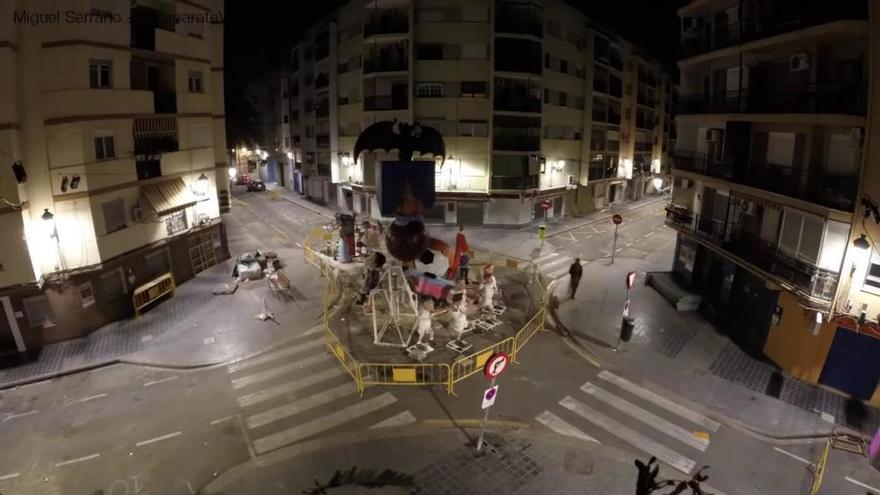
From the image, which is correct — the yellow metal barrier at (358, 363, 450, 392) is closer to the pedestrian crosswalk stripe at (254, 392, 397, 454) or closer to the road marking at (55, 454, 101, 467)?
the pedestrian crosswalk stripe at (254, 392, 397, 454)

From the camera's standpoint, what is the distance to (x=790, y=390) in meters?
14.9

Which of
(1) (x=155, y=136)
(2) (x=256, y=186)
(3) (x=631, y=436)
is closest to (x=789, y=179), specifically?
(3) (x=631, y=436)

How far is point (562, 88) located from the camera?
39.0m

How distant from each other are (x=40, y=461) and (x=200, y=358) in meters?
Result: 5.21

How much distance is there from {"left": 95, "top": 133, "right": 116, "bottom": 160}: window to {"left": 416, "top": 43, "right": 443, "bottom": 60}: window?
2166 centimetres

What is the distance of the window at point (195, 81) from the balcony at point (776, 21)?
23227 millimetres

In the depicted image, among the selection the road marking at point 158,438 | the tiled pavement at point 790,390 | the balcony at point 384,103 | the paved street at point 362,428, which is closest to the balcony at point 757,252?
the tiled pavement at point 790,390

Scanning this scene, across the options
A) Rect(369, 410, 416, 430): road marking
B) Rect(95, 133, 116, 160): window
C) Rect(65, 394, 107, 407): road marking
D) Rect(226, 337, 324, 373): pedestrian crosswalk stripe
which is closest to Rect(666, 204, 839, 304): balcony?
Rect(369, 410, 416, 430): road marking

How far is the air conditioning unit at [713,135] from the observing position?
2047 centimetres

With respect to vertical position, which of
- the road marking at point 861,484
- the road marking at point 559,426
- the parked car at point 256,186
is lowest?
the road marking at point 861,484

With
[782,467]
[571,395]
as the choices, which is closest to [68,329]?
[571,395]

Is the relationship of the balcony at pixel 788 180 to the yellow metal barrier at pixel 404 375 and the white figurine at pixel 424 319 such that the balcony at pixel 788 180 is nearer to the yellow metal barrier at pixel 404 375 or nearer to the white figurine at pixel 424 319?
the white figurine at pixel 424 319

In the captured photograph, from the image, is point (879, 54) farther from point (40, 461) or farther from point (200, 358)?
point (40, 461)

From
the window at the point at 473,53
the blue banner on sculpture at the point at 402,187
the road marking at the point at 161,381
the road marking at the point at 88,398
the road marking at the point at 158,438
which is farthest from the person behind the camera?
the window at the point at 473,53
